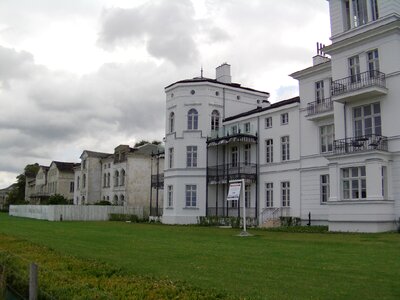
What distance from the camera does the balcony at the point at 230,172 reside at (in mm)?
36688

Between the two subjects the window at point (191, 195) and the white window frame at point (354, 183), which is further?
the window at point (191, 195)

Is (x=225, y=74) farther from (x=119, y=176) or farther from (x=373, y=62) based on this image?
(x=119, y=176)

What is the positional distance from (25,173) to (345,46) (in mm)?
100740

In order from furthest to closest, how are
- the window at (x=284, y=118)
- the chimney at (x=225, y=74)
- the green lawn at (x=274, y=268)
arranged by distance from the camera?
the chimney at (x=225, y=74)
the window at (x=284, y=118)
the green lawn at (x=274, y=268)

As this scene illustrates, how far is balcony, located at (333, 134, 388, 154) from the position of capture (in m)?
24.8

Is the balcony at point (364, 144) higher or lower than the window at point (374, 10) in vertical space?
lower

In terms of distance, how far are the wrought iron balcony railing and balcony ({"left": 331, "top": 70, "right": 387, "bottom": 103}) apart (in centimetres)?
308

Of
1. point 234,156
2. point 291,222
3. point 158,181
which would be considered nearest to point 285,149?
point 291,222

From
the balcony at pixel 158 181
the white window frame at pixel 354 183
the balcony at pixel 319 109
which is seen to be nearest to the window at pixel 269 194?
the balcony at pixel 319 109

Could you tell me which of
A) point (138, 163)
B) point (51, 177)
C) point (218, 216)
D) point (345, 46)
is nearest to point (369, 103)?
point (345, 46)

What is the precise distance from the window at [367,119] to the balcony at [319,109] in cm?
336

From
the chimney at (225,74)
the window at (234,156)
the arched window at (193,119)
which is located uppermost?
the chimney at (225,74)

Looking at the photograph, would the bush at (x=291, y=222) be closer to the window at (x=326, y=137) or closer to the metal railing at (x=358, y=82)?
the window at (x=326, y=137)

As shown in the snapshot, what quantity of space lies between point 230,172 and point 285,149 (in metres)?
5.70
